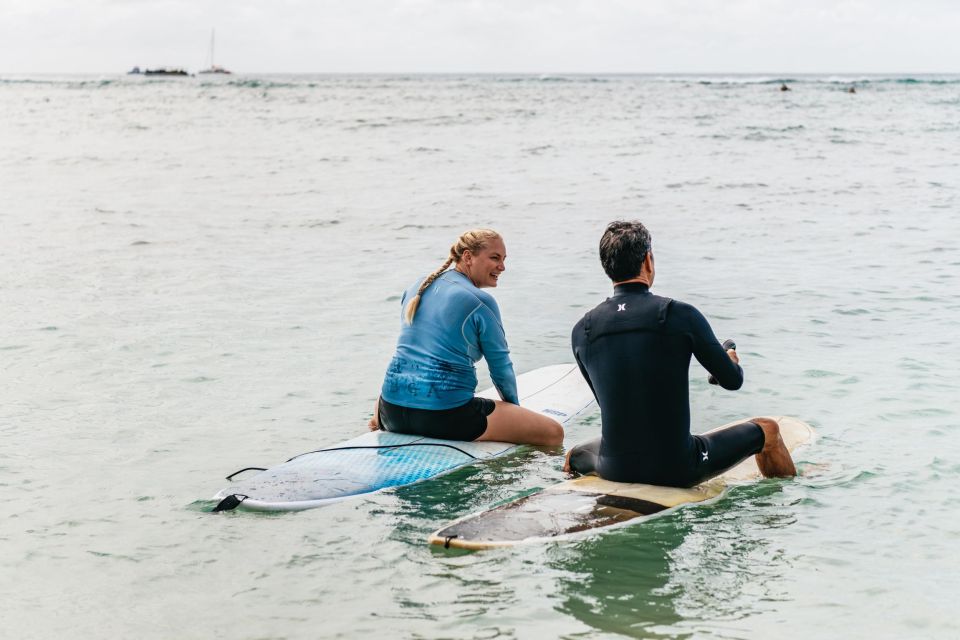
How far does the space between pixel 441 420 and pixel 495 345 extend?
700mm

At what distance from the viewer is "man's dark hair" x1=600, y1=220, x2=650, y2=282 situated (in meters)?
5.22

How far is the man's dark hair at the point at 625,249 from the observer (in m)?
5.22

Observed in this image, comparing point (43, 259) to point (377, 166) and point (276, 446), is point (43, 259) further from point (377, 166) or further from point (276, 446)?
point (377, 166)

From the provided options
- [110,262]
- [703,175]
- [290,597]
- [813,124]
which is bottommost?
[290,597]

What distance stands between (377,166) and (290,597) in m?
26.1

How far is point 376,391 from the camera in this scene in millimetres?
9125

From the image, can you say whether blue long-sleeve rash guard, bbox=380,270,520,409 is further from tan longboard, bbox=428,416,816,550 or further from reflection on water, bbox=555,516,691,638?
reflection on water, bbox=555,516,691,638

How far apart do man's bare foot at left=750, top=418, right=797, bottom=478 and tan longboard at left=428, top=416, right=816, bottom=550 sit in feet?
1.80

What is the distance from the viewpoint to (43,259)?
15305 mm

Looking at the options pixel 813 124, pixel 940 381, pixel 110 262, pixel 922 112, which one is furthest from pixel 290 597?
pixel 922 112

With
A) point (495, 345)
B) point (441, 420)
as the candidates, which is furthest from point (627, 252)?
point (441, 420)

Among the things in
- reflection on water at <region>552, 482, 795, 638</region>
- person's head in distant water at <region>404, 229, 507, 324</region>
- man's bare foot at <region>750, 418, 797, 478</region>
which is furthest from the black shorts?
man's bare foot at <region>750, 418, 797, 478</region>

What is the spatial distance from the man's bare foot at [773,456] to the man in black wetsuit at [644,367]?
53 centimetres

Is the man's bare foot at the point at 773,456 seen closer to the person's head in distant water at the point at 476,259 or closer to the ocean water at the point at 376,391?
the ocean water at the point at 376,391
